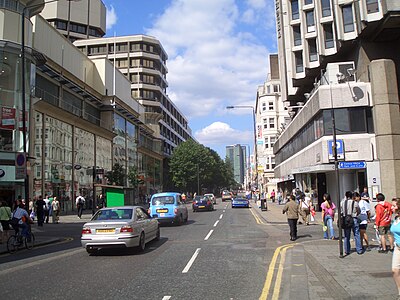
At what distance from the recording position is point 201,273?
8805 mm

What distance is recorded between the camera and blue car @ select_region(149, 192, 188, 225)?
21.0m

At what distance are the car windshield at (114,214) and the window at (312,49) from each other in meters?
27.5

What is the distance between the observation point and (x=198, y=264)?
9.91 metres

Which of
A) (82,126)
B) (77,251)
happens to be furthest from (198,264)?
(82,126)

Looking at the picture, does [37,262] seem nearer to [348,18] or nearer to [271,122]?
[348,18]

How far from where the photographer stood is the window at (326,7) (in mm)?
32003

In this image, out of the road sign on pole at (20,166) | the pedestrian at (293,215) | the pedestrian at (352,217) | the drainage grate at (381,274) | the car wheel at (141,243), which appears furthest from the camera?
the road sign on pole at (20,166)

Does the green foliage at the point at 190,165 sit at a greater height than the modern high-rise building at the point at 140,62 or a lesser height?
Answer: lesser

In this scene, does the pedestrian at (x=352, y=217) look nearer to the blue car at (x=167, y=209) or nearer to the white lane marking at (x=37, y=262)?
the white lane marking at (x=37, y=262)

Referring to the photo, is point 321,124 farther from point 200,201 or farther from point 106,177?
point 106,177

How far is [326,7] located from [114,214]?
2766cm

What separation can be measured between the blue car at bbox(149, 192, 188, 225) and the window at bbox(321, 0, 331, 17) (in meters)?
20.7

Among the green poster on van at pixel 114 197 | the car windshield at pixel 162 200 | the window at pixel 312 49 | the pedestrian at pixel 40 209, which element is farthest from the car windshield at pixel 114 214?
the window at pixel 312 49

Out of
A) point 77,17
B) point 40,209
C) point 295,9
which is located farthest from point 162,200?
point 77,17
